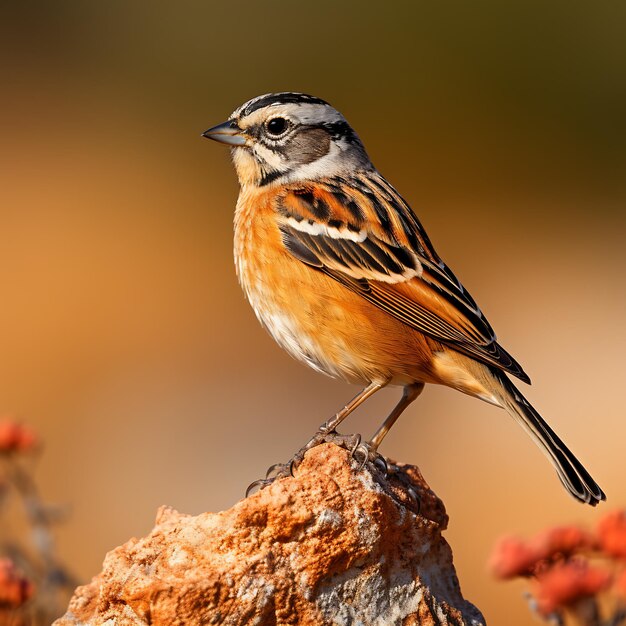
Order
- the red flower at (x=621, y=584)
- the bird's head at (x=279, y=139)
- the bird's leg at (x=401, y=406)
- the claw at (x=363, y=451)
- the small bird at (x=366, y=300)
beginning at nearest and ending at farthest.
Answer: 1. the red flower at (x=621, y=584)
2. the claw at (x=363, y=451)
3. the bird's leg at (x=401, y=406)
4. the small bird at (x=366, y=300)
5. the bird's head at (x=279, y=139)

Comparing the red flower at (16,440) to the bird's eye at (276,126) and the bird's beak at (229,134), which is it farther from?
the bird's eye at (276,126)

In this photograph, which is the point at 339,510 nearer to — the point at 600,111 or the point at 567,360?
the point at 567,360

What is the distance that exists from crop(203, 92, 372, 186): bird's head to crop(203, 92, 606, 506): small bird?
0.18 ft

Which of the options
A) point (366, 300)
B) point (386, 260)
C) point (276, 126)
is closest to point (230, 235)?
point (276, 126)

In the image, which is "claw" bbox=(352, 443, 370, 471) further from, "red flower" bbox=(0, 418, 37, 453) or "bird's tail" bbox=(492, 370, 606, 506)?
"red flower" bbox=(0, 418, 37, 453)

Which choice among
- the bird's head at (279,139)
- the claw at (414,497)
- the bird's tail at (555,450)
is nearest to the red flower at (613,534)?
the claw at (414,497)

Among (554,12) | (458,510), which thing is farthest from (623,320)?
(554,12)

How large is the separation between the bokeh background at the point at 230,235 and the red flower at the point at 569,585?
446cm

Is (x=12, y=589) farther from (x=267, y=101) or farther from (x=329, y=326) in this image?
(x=267, y=101)

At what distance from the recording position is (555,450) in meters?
5.42

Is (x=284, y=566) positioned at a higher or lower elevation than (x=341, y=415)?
lower

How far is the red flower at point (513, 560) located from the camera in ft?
12.8

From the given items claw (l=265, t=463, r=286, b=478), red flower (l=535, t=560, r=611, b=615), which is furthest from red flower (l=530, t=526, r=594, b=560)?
claw (l=265, t=463, r=286, b=478)

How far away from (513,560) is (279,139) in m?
3.19
